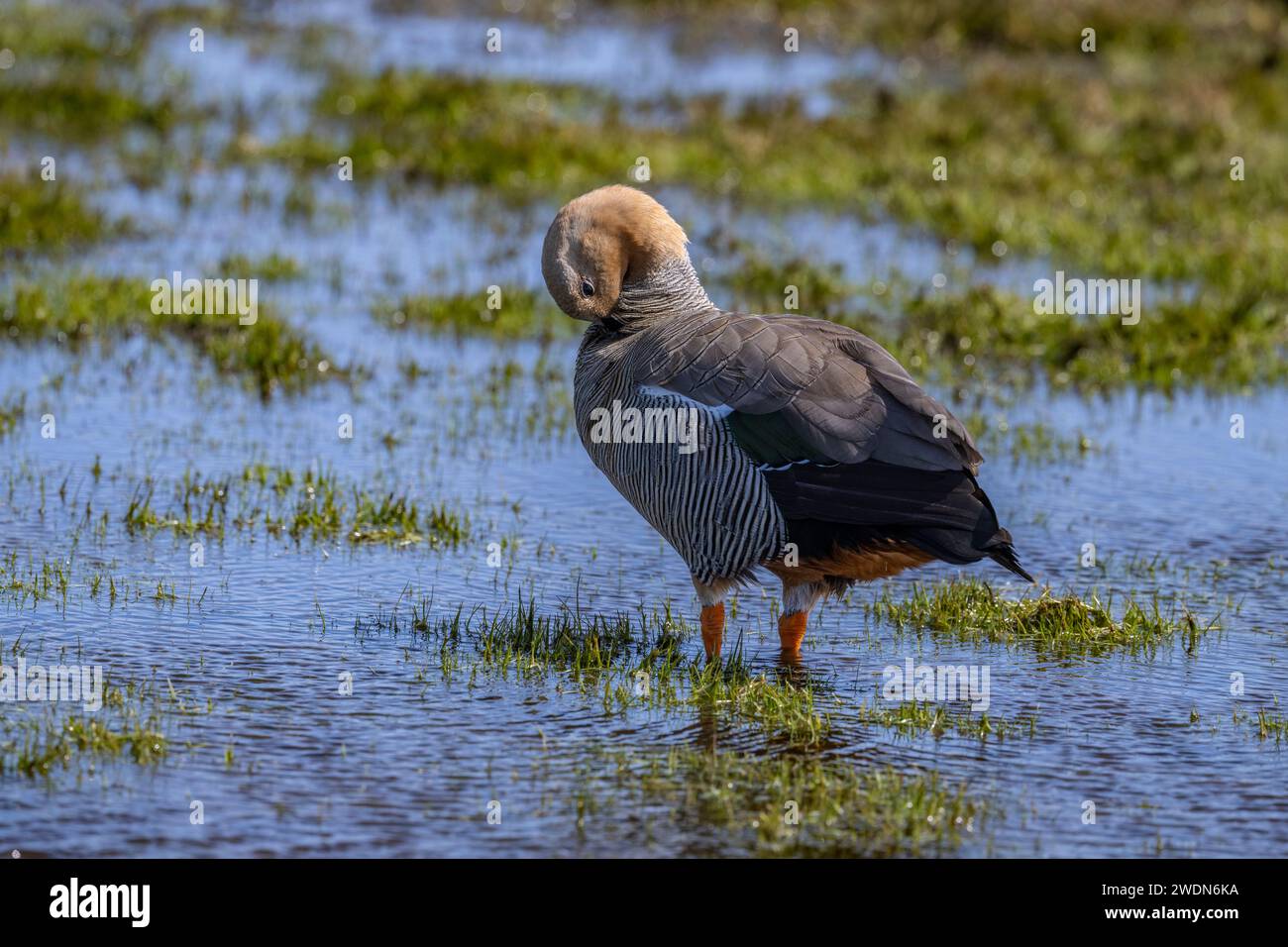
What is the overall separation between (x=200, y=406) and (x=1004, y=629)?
5841 mm

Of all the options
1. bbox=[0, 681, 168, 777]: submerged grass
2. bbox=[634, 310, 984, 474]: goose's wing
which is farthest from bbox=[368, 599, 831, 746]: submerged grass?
bbox=[0, 681, 168, 777]: submerged grass

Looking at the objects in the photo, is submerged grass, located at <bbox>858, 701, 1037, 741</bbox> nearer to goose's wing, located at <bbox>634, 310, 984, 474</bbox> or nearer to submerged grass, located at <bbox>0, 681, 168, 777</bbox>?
goose's wing, located at <bbox>634, 310, 984, 474</bbox>

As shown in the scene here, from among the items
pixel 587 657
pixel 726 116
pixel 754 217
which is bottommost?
pixel 587 657

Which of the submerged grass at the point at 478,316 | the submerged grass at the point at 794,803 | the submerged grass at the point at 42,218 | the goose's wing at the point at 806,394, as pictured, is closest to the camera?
the submerged grass at the point at 794,803

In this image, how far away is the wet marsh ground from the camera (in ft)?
24.0

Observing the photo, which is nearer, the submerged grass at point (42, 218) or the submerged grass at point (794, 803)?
the submerged grass at point (794, 803)

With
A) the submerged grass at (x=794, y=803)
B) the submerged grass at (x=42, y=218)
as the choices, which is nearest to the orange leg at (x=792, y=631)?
the submerged grass at (x=794, y=803)

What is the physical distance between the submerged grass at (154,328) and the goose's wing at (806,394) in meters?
5.24

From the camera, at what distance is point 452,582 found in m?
9.85

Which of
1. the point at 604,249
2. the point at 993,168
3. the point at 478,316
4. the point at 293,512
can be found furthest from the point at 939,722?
the point at 993,168

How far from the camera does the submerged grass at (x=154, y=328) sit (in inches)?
531

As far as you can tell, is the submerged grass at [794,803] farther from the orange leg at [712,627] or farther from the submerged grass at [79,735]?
the submerged grass at [79,735]
